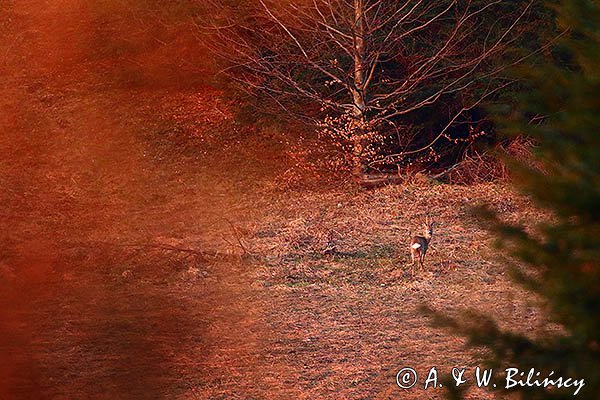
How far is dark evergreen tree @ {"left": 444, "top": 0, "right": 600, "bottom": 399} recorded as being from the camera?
2736 mm

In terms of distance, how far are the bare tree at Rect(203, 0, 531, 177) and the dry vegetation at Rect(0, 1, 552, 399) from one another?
1290 mm

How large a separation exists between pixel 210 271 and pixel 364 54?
5.02m

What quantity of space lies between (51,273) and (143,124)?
712 cm

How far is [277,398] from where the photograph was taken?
22.3 ft

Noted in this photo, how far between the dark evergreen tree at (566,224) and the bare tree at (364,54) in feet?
33.9

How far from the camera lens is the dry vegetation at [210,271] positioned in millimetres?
7371

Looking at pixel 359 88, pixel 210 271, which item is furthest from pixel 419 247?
pixel 359 88

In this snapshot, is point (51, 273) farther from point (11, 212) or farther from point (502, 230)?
point (502, 230)

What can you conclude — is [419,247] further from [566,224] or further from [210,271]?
[566,224]

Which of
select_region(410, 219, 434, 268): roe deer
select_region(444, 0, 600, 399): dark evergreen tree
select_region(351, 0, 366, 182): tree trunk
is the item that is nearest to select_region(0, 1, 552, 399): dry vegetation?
select_region(410, 219, 434, 268): roe deer

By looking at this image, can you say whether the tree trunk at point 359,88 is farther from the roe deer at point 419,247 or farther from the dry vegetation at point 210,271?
the roe deer at point 419,247

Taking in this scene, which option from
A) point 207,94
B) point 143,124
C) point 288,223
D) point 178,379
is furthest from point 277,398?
point 207,94

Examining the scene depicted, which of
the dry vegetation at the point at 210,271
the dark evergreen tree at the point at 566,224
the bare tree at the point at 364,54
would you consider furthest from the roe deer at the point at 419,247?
the dark evergreen tree at the point at 566,224

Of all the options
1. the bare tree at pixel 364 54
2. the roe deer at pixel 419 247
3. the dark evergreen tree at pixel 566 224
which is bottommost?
A: the roe deer at pixel 419 247
